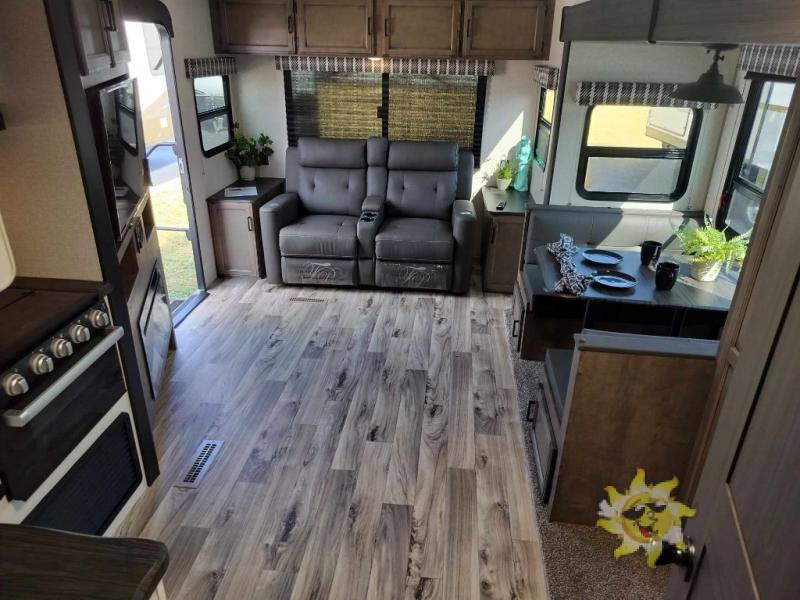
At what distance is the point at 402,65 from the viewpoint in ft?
14.8

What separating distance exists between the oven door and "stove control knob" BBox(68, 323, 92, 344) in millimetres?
37

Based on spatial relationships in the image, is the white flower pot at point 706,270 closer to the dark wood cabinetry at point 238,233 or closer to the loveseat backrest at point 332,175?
the loveseat backrest at point 332,175

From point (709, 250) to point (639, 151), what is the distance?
137 cm

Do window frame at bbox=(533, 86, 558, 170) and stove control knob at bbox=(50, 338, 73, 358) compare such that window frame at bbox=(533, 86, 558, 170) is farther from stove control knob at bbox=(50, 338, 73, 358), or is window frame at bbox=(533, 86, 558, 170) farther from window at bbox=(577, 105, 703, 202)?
stove control knob at bbox=(50, 338, 73, 358)

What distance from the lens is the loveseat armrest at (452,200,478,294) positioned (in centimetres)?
421

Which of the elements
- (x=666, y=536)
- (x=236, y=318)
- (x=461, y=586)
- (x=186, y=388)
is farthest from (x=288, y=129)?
(x=666, y=536)

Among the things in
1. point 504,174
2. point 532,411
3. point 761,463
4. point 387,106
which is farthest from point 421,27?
point 761,463

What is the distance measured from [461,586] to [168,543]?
1.18m

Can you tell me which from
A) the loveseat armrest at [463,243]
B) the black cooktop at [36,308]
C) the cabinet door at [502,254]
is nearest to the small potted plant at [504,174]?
the loveseat armrest at [463,243]

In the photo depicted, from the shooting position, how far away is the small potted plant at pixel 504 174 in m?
4.78

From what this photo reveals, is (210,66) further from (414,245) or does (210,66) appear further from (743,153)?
(743,153)

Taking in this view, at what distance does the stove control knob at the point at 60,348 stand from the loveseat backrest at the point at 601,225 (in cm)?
290

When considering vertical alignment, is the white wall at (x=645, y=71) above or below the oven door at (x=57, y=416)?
above

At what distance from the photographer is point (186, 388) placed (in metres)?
3.14
